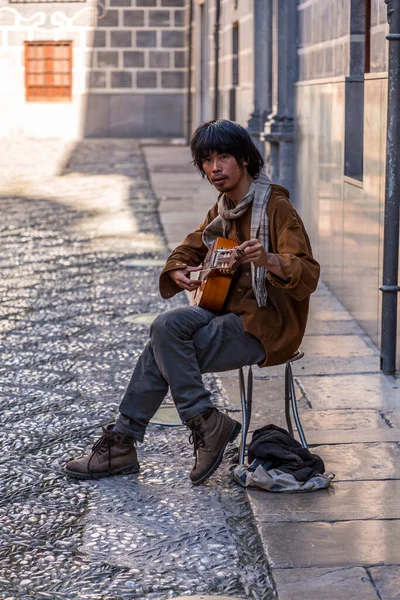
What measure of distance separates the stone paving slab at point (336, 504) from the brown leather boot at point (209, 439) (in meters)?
0.18

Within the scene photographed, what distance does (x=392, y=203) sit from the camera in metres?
5.09

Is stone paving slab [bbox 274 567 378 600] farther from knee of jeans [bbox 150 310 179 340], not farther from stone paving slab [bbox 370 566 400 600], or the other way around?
knee of jeans [bbox 150 310 179 340]

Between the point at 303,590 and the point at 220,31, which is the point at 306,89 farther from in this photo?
the point at 220,31

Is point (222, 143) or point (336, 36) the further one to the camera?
point (336, 36)

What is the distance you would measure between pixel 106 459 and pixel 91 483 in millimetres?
101

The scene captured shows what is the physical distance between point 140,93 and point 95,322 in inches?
783

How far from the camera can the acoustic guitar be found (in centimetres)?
367

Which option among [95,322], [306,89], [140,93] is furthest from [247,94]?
[140,93]

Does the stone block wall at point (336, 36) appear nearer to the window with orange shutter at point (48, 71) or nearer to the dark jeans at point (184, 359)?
the dark jeans at point (184, 359)

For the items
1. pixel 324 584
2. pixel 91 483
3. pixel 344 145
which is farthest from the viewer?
pixel 344 145

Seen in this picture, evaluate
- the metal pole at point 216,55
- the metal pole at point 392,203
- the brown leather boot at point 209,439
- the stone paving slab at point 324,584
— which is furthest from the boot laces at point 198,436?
the metal pole at point 216,55

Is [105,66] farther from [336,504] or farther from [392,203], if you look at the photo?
[336,504]

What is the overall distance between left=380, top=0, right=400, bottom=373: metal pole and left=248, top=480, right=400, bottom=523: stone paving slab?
151 centimetres

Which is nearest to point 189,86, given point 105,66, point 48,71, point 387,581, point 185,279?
point 105,66
